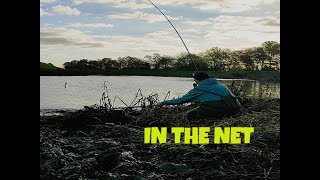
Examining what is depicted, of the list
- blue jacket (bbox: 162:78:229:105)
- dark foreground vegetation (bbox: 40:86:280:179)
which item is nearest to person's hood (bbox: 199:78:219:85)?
blue jacket (bbox: 162:78:229:105)

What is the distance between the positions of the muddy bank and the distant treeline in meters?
0.34

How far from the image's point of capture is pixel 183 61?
13.9ft

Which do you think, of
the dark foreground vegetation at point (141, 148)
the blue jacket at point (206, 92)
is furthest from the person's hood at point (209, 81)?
the dark foreground vegetation at point (141, 148)

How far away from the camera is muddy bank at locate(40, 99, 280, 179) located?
13.0 feet

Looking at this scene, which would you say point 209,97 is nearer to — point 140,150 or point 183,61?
point 183,61

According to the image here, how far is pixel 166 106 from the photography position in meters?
4.24

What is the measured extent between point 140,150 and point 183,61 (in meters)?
0.79

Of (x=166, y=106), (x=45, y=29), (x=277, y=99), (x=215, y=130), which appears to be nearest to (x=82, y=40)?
(x=45, y=29)

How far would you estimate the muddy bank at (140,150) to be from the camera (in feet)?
13.0

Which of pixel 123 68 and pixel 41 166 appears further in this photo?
pixel 123 68

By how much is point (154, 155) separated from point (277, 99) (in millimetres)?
1133

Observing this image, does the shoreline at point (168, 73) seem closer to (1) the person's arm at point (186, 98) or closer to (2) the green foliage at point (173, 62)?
(2) the green foliage at point (173, 62)

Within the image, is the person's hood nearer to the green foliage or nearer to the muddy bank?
the green foliage
